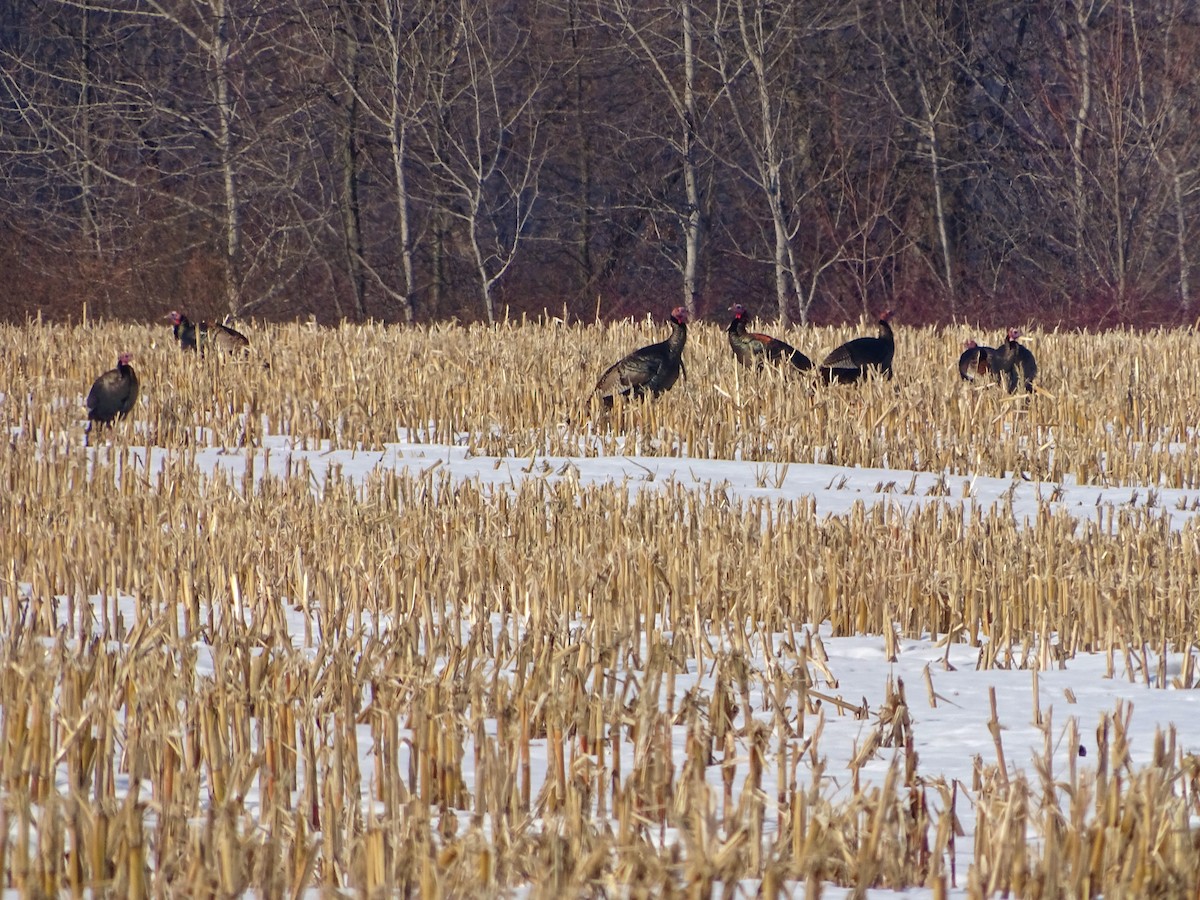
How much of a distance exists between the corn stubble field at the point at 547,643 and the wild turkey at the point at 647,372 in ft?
0.71

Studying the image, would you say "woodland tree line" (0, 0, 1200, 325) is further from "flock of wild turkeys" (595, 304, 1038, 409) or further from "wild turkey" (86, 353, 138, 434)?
"wild turkey" (86, 353, 138, 434)

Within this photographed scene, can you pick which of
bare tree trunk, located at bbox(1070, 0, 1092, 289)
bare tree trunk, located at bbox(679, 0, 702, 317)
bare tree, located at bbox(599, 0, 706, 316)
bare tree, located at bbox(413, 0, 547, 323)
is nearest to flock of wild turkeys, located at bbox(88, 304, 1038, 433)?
bare tree trunk, located at bbox(679, 0, 702, 317)

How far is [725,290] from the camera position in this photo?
1226 inches

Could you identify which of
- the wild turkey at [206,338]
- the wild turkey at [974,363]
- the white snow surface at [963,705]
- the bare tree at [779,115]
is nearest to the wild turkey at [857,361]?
the wild turkey at [974,363]

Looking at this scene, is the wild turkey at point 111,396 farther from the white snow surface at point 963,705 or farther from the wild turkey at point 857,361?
the wild turkey at point 857,361

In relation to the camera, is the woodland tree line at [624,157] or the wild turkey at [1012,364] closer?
the wild turkey at [1012,364]

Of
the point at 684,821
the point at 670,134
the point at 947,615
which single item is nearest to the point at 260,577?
the point at 947,615

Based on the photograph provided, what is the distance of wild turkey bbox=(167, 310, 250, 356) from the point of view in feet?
42.5

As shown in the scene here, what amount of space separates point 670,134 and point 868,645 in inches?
924

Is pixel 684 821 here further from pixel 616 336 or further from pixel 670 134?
pixel 670 134

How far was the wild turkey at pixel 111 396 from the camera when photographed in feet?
32.9

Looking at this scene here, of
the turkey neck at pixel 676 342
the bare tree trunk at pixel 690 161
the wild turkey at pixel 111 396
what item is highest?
the bare tree trunk at pixel 690 161

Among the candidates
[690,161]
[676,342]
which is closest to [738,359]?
[676,342]

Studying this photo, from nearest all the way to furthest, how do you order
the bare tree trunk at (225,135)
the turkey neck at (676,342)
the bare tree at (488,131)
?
1. the turkey neck at (676,342)
2. the bare tree trunk at (225,135)
3. the bare tree at (488,131)
